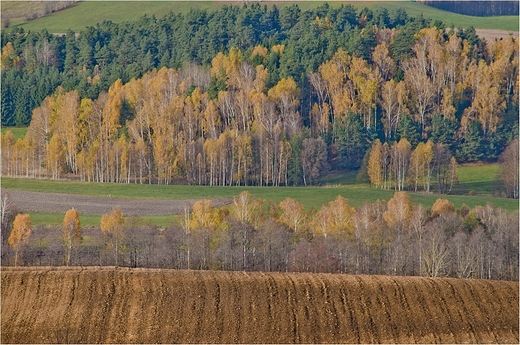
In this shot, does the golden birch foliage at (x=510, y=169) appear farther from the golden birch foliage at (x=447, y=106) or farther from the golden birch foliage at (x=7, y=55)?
the golden birch foliage at (x=7, y=55)

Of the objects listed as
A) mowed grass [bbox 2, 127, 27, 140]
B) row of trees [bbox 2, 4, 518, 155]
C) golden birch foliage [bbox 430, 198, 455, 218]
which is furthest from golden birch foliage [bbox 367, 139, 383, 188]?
mowed grass [bbox 2, 127, 27, 140]

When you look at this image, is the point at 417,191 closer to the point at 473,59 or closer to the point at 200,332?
the point at 473,59

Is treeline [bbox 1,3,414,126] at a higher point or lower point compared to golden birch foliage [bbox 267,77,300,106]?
higher

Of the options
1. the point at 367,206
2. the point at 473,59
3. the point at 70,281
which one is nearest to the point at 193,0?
the point at 473,59

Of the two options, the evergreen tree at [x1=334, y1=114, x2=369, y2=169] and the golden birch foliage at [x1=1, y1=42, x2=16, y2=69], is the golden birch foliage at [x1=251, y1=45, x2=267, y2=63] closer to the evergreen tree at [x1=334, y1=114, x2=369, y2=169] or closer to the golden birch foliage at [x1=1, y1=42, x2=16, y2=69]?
the evergreen tree at [x1=334, y1=114, x2=369, y2=169]

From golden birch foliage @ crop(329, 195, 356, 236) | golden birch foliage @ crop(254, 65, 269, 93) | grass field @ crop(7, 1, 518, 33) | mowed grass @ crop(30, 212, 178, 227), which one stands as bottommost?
mowed grass @ crop(30, 212, 178, 227)

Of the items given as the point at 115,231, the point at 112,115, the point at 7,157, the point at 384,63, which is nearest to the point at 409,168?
the point at 384,63
